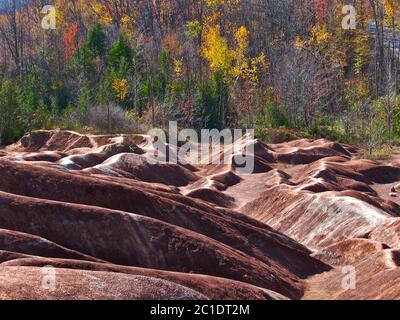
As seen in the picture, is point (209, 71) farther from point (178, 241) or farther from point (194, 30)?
point (178, 241)

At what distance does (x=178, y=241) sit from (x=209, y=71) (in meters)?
64.0

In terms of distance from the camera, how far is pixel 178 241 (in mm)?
17453

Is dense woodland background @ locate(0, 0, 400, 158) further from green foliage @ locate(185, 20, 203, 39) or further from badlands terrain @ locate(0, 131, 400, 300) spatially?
badlands terrain @ locate(0, 131, 400, 300)

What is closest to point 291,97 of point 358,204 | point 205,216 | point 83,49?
point 83,49

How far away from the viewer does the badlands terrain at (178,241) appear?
12016mm

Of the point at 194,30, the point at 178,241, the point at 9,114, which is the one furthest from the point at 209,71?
the point at 178,241

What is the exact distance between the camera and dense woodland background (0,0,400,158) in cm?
5834

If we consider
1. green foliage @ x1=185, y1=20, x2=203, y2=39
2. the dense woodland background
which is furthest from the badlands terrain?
green foliage @ x1=185, y1=20, x2=203, y2=39

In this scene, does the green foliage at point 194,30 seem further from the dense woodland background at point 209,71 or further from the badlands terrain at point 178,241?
the badlands terrain at point 178,241

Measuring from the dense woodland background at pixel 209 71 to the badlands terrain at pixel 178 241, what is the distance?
77.5 feet

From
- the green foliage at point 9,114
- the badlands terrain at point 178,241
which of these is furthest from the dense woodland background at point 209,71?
the badlands terrain at point 178,241

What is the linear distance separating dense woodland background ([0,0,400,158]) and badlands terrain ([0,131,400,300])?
930 inches

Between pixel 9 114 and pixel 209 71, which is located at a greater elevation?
pixel 209 71

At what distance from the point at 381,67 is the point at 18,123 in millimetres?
38212
